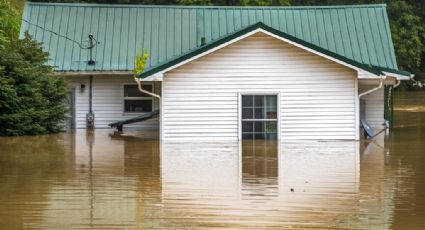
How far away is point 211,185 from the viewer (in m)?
12.9

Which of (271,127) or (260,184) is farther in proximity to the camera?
(271,127)

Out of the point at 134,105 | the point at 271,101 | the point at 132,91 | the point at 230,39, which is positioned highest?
the point at 230,39

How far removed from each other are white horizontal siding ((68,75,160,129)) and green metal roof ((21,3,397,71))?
2.01 ft

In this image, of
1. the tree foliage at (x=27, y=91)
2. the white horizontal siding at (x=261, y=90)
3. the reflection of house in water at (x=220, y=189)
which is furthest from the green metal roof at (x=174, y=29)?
the reflection of house in water at (x=220, y=189)

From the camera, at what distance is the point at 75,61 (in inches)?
1109

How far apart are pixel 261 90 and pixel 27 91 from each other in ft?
24.4

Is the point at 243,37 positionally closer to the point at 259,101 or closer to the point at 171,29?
the point at 259,101

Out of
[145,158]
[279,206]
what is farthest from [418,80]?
[279,206]

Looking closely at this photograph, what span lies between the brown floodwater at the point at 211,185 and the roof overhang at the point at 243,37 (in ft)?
7.03

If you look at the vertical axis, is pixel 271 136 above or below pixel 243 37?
below

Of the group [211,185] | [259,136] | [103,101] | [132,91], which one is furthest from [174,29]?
[211,185]

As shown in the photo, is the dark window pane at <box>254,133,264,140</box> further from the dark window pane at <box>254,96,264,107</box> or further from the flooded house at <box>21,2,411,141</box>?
the dark window pane at <box>254,96,264,107</box>

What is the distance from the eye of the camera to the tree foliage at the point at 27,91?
23.4 m

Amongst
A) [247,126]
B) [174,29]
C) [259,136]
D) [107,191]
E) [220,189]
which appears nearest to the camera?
[107,191]
